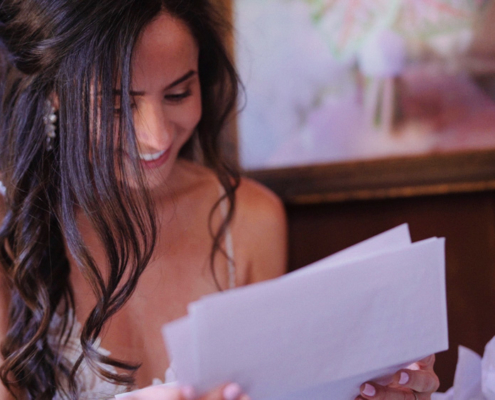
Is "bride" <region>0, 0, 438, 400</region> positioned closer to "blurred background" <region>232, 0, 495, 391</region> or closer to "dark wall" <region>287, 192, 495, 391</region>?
"blurred background" <region>232, 0, 495, 391</region>

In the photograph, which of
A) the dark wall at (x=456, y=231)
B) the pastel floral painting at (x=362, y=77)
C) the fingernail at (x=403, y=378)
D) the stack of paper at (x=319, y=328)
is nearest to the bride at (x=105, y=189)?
the fingernail at (x=403, y=378)

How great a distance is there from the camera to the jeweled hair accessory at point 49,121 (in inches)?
37.5

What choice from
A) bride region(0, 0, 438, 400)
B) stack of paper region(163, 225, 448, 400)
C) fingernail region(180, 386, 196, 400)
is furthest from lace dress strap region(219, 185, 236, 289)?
fingernail region(180, 386, 196, 400)

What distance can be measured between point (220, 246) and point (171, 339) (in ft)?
2.27

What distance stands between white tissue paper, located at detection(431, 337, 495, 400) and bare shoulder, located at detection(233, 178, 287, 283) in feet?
1.57

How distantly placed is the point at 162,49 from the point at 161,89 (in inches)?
2.6

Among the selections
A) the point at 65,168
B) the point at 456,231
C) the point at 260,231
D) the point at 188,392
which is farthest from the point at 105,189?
the point at 456,231

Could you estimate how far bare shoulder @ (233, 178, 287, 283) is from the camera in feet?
4.24

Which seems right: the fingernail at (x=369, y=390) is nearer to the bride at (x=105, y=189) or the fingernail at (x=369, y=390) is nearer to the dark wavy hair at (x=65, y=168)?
the bride at (x=105, y=189)

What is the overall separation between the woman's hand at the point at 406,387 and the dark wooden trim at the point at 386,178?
59cm

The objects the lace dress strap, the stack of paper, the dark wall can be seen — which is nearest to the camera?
the stack of paper

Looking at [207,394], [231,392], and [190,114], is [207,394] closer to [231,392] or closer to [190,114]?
[231,392]

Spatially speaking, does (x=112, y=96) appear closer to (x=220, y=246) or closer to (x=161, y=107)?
(x=161, y=107)

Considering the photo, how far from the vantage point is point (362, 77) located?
135 cm
